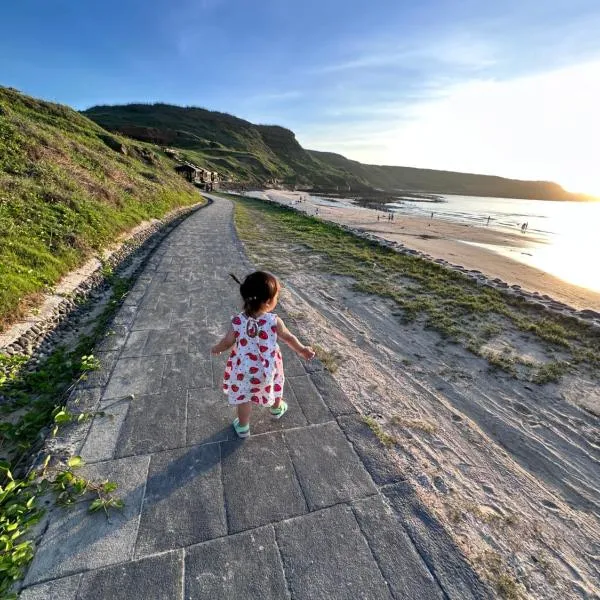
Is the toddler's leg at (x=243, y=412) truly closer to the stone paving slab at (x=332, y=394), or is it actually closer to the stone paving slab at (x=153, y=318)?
the stone paving slab at (x=332, y=394)

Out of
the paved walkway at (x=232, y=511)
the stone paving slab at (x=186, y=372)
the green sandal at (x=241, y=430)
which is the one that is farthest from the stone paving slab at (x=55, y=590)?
the stone paving slab at (x=186, y=372)

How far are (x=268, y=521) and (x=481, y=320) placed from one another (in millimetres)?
6612

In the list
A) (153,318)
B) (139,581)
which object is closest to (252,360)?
(139,581)

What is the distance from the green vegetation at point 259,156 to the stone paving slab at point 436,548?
63045 millimetres

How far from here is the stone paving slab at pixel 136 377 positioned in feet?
12.0

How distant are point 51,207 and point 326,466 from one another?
10.4 m

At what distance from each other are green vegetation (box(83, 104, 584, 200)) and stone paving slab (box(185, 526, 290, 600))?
62986mm

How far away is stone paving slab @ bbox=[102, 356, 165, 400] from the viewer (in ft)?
12.0

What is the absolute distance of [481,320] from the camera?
726 centimetres

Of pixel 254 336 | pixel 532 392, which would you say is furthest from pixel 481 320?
pixel 254 336

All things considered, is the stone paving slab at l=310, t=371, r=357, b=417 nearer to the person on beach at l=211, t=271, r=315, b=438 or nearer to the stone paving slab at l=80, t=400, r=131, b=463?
the person on beach at l=211, t=271, r=315, b=438

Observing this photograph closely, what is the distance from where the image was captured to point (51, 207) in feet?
30.1

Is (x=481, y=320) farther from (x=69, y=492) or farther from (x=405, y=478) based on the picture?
(x=69, y=492)

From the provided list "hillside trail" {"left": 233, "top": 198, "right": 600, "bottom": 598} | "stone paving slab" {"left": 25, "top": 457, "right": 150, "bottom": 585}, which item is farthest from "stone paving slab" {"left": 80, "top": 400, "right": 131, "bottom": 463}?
"hillside trail" {"left": 233, "top": 198, "right": 600, "bottom": 598}
